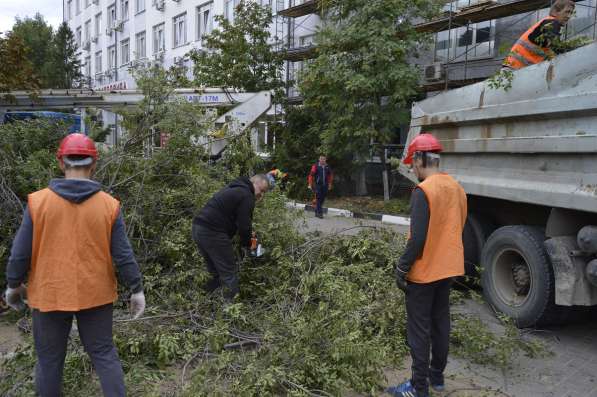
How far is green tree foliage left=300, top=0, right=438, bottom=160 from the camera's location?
41.8ft

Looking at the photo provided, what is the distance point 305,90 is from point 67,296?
40.6 feet

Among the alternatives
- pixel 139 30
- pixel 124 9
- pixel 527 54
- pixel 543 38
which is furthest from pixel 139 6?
pixel 543 38

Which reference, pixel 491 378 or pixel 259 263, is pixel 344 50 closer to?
pixel 259 263

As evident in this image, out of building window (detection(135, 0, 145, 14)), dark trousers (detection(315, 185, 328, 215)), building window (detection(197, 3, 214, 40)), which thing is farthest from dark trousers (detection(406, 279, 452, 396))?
building window (detection(135, 0, 145, 14))

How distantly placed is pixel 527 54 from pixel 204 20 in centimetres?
2177

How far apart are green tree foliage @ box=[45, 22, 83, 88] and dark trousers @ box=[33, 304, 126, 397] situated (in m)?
33.6

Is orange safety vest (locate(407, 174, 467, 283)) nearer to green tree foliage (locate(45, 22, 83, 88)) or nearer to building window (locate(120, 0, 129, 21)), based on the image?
building window (locate(120, 0, 129, 21))

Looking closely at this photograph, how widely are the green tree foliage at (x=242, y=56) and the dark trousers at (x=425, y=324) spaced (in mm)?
14033

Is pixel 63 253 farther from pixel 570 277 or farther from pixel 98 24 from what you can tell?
pixel 98 24

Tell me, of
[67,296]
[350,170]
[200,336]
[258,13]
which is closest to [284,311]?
[200,336]

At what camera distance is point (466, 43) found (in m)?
15.0

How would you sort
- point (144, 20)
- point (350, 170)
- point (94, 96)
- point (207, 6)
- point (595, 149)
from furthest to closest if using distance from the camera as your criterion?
point (144, 20) → point (207, 6) → point (350, 170) → point (94, 96) → point (595, 149)

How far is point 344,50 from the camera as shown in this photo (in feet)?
44.3

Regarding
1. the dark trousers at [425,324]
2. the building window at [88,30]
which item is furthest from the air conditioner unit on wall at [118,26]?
the dark trousers at [425,324]
